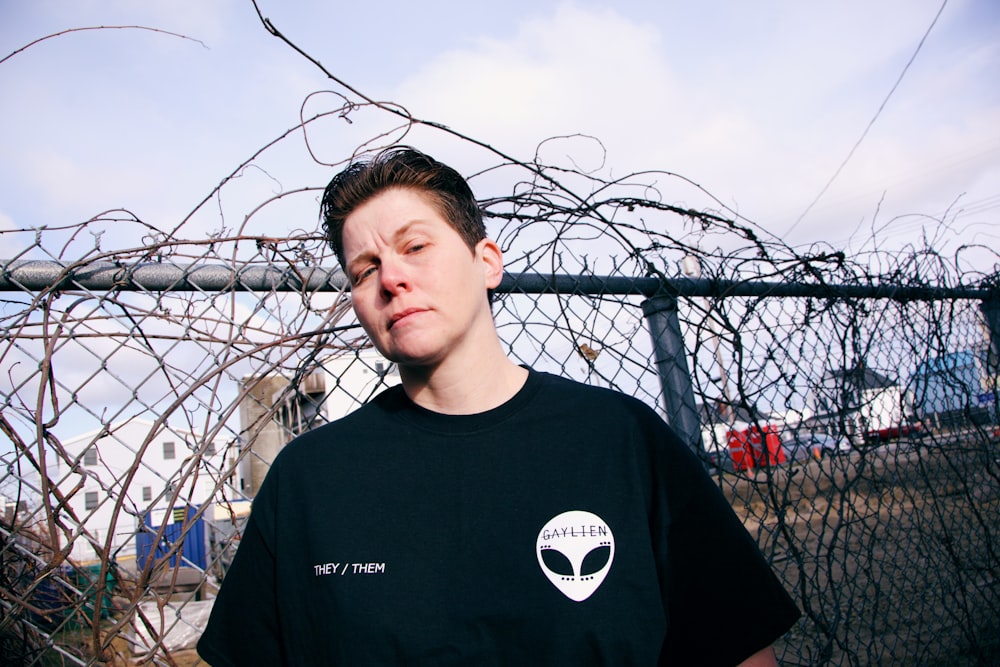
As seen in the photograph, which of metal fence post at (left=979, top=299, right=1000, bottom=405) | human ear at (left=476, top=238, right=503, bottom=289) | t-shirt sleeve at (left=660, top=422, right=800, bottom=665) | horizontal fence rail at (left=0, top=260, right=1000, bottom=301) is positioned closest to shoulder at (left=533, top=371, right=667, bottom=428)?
t-shirt sleeve at (left=660, top=422, right=800, bottom=665)

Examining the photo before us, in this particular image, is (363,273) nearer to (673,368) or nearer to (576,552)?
(576,552)

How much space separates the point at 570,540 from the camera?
1.10m

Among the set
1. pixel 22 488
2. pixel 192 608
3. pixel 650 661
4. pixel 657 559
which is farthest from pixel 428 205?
pixel 192 608

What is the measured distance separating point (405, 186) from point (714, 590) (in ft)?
3.53

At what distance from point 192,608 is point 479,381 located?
12.0 meters

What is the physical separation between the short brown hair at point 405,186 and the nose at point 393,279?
0.18 meters

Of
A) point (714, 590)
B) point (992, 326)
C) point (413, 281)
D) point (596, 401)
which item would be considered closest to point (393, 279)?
point (413, 281)

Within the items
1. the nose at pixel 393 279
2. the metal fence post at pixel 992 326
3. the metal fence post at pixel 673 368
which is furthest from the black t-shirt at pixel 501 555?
the metal fence post at pixel 992 326

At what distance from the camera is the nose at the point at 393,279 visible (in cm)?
123

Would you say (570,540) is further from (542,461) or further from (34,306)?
(34,306)

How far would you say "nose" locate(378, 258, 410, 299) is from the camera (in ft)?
4.05

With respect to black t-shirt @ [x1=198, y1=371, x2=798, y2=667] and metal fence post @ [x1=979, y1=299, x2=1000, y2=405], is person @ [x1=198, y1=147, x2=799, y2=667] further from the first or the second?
metal fence post @ [x1=979, y1=299, x2=1000, y2=405]

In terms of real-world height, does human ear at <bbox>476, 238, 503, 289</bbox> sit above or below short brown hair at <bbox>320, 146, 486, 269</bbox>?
below

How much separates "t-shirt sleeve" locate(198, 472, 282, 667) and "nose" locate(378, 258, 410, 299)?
532mm
